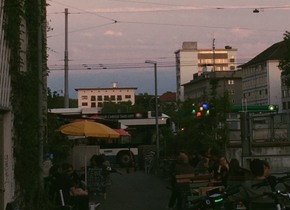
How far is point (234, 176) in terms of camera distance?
13.1 metres

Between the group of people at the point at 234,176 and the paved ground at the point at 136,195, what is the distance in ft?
4.02

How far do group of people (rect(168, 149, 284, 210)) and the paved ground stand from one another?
123cm

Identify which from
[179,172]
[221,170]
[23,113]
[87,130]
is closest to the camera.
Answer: [23,113]

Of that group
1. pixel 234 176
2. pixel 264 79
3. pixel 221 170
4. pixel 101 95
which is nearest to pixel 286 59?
pixel 264 79

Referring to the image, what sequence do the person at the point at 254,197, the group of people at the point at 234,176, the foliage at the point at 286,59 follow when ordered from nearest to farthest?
the person at the point at 254,197
the group of people at the point at 234,176
the foliage at the point at 286,59

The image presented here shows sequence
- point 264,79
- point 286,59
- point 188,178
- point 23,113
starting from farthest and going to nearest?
point 264,79
point 286,59
point 188,178
point 23,113

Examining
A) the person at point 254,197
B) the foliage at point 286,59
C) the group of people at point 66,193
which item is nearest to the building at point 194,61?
the foliage at point 286,59

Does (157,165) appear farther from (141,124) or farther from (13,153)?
(13,153)

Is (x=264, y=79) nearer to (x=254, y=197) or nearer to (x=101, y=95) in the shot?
(x=101, y=95)

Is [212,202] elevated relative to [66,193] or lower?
elevated

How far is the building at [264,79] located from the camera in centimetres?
14050

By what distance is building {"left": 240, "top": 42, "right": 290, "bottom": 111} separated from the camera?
5531 inches

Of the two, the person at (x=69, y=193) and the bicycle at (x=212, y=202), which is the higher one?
the bicycle at (x=212, y=202)

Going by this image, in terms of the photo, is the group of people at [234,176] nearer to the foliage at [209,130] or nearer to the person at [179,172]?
the person at [179,172]
